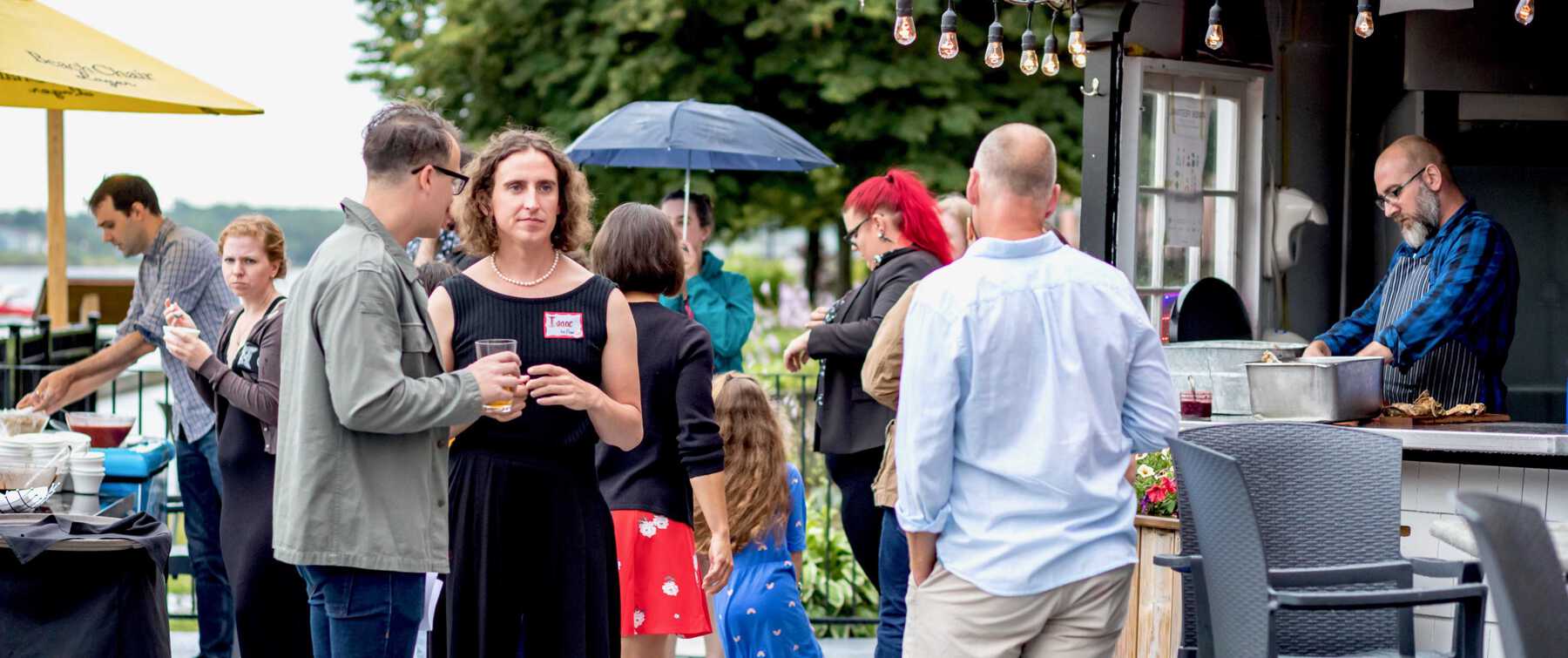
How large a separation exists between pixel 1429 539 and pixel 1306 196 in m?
4.02

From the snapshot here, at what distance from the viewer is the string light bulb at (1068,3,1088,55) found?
6000 millimetres

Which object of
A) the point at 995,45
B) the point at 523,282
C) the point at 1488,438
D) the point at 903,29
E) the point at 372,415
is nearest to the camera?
the point at 372,415

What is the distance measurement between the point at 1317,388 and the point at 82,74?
4678 mm

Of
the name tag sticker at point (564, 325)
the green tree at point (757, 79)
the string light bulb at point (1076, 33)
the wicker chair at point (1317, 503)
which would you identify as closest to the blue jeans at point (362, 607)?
the name tag sticker at point (564, 325)

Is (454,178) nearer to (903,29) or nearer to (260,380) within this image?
(260,380)

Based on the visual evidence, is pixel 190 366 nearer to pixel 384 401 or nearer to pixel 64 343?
pixel 384 401

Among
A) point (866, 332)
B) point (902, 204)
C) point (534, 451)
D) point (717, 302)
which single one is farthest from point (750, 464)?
point (717, 302)

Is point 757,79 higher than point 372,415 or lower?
higher

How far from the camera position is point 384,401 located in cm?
298

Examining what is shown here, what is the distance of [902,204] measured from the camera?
535cm

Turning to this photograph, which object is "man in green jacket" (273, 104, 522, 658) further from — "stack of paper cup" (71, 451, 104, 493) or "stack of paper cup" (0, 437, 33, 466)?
"stack of paper cup" (71, 451, 104, 493)

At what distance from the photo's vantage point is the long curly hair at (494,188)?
3689 millimetres

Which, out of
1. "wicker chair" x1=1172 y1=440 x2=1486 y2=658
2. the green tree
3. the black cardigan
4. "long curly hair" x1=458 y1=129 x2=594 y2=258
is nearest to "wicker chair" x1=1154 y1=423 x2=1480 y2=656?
"wicker chair" x1=1172 y1=440 x2=1486 y2=658

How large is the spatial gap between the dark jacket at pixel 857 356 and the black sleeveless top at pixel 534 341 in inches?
68.5
